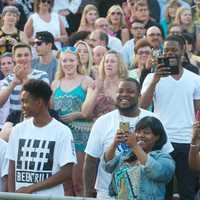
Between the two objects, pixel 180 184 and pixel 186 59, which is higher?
pixel 186 59

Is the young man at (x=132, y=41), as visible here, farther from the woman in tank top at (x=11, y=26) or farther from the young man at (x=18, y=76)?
the young man at (x=18, y=76)

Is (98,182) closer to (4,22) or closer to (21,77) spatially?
(21,77)

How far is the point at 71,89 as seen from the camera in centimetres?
1218

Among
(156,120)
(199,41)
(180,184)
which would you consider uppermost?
(199,41)

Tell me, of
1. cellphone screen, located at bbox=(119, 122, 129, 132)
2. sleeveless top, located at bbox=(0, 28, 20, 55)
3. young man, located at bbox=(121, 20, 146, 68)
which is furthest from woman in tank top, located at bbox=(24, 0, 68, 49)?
cellphone screen, located at bbox=(119, 122, 129, 132)

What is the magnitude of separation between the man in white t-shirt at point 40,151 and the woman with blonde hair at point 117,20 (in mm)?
7057

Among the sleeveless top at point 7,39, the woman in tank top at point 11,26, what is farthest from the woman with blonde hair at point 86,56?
the woman in tank top at point 11,26

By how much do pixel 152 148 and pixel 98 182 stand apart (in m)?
0.77

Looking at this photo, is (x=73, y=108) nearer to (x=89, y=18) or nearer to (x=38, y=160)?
(x=38, y=160)

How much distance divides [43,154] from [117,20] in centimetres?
754

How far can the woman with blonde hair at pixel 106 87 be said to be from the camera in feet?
39.5

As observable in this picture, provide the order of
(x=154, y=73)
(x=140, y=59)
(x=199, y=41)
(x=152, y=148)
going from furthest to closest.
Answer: (x=199, y=41) → (x=140, y=59) → (x=154, y=73) → (x=152, y=148)

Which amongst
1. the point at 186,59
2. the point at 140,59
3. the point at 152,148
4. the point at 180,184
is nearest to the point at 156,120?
the point at 152,148

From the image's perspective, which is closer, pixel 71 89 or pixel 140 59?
pixel 71 89
